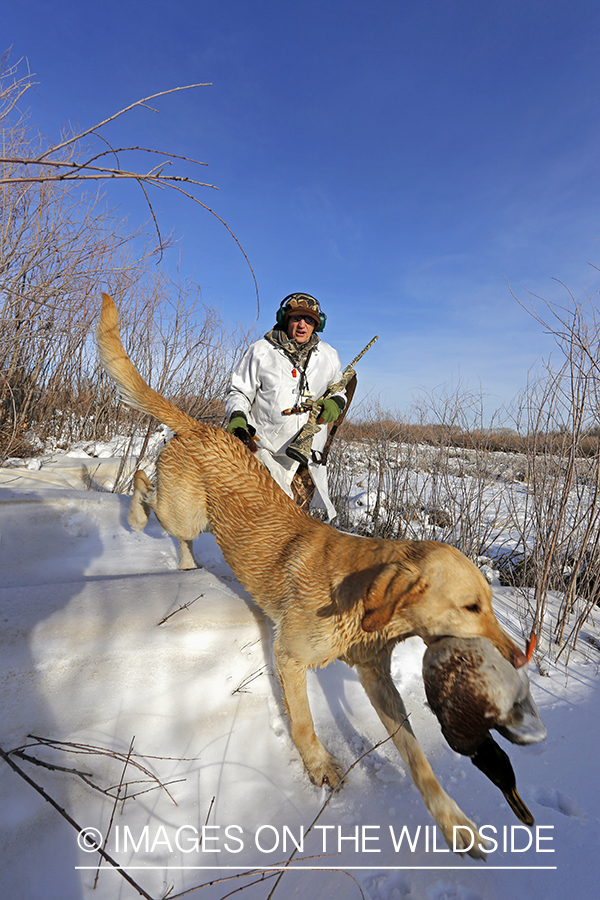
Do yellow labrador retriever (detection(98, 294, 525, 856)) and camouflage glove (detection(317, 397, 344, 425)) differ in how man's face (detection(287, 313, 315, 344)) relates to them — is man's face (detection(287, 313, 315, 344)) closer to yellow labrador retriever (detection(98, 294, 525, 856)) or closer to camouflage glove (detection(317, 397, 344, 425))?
camouflage glove (detection(317, 397, 344, 425))

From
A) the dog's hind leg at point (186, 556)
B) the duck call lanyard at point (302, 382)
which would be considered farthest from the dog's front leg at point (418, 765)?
the duck call lanyard at point (302, 382)

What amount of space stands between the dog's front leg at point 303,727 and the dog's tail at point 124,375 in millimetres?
1641

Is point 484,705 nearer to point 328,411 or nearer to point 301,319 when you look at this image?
point 328,411

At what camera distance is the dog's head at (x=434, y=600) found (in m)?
1.57

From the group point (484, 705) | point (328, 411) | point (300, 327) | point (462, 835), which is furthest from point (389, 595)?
point (300, 327)

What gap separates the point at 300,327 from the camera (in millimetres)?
3553

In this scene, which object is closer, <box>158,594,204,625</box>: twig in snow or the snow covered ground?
the snow covered ground

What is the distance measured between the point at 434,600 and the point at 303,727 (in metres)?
0.97

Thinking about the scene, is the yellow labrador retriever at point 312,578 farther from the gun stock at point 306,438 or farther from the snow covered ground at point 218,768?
the gun stock at point 306,438

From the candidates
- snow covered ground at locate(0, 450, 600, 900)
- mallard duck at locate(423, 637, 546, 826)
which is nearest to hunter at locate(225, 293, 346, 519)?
snow covered ground at locate(0, 450, 600, 900)

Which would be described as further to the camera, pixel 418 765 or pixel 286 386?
pixel 286 386

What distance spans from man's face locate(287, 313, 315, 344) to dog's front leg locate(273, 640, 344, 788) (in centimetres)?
247

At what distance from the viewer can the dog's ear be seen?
5.28 ft

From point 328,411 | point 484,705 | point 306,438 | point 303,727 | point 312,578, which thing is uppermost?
point 328,411
